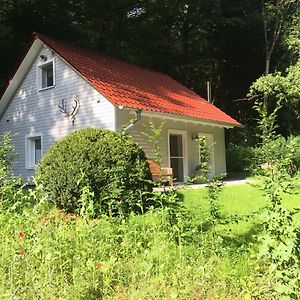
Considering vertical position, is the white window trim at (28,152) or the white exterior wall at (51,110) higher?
the white exterior wall at (51,110)

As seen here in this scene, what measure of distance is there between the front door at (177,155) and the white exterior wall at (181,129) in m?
0.27

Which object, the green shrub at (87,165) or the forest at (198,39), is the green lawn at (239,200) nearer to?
the green shrub at (87,165)

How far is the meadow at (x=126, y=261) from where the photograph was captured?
3479 mm

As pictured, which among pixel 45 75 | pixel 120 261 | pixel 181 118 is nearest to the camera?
pixel 120 261

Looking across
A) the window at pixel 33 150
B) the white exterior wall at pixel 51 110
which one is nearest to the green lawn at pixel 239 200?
the white exterior wall at pixel 51 110

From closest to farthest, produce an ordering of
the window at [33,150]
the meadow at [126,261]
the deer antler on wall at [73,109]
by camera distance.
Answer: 1. the meadow at [126,261]
2. the deer antler on wall at [73,109]
3. the window at [33,150]

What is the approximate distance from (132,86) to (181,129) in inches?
96.7

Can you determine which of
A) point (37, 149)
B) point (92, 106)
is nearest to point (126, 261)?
point (92, 106)

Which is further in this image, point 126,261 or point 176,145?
point 176,145

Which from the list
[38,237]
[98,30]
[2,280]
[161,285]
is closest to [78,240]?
[38,237]

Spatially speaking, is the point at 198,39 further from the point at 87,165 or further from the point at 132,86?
the point at 87,165

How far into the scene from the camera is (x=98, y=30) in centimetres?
2506

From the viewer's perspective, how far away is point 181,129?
16.4 m

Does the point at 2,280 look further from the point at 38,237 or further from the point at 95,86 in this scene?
the point at 95,86
